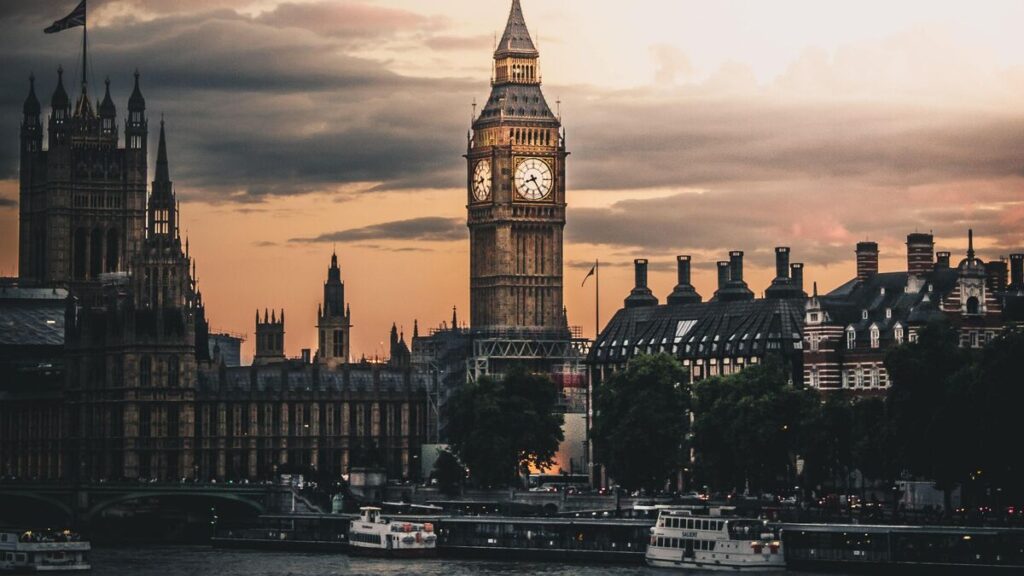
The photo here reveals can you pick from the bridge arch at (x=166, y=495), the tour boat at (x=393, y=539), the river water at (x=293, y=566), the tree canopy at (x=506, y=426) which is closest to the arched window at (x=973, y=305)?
the river water at (x=293, y=566)

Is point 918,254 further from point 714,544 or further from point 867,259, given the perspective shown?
point 714,544

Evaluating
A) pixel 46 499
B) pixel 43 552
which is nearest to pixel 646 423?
pixel 46 499

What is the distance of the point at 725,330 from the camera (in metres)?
190

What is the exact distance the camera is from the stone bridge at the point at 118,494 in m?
181

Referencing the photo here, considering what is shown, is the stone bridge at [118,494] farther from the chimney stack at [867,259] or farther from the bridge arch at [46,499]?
the chimney stack at [867,259]

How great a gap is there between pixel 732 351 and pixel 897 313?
1957 cm

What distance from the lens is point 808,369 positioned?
173 m

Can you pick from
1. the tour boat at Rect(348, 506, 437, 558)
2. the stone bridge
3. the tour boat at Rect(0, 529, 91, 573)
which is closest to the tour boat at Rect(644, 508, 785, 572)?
the tour boat at Rect(348, 506, 437, 558)

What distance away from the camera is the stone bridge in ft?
593

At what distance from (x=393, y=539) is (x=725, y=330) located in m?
36.9

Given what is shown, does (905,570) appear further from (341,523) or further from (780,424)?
(341,523)

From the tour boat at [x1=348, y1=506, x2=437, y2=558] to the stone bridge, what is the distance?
19.6 metres

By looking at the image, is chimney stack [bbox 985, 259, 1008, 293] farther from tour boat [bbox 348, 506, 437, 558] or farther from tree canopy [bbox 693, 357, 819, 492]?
tour boat [bbox 348, 506, 437, 558]

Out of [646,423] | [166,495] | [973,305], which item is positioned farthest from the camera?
[166,495]
